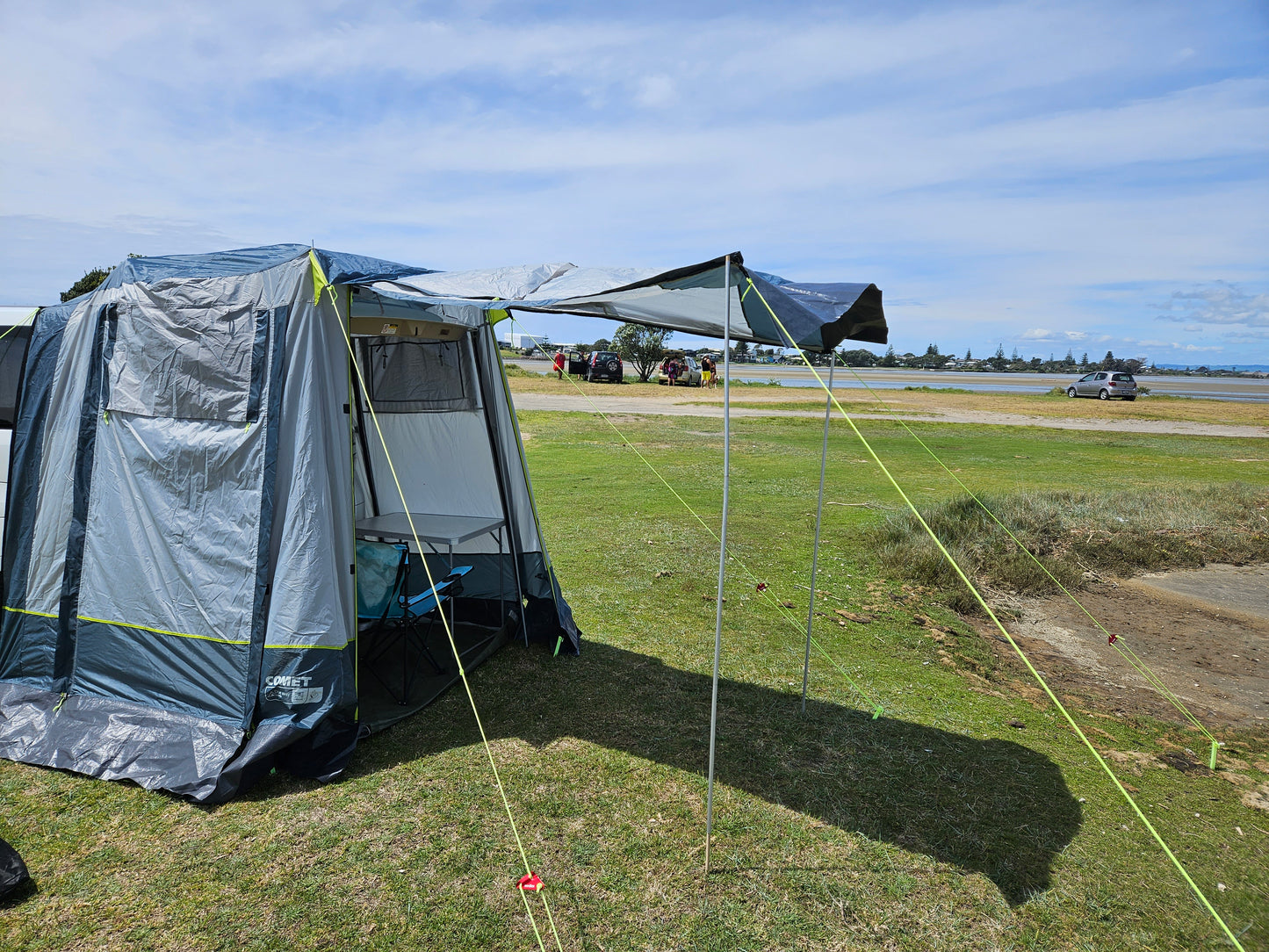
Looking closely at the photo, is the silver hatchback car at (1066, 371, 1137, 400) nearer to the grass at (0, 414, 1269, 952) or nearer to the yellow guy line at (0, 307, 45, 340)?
the grass at (0, 414, 1269, 952)

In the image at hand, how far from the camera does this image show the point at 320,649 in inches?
146

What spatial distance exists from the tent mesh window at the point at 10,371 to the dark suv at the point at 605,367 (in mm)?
28488

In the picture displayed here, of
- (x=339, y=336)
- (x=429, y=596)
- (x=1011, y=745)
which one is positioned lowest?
(x=1011, y=745)

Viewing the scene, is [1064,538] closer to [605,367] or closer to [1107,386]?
[605,367]

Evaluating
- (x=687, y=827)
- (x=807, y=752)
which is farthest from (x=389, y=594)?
(x=807, y=752)

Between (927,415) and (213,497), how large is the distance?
920 inches

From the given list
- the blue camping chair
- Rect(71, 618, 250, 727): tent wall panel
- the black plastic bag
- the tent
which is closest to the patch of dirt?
the tent

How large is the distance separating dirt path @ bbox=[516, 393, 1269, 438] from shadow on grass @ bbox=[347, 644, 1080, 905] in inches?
654

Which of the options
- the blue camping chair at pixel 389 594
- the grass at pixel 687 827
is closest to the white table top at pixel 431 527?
the blue camping chair at pixel 389 594

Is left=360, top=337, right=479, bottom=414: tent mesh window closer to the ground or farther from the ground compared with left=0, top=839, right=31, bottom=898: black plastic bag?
farther from the ground

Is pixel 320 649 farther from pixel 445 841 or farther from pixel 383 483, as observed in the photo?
pixel 383 483

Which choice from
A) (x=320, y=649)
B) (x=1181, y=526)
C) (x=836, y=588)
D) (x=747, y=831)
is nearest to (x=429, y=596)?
(x=320, y=649)

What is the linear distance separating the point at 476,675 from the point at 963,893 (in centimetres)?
296

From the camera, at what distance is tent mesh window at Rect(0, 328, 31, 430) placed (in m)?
4.37
